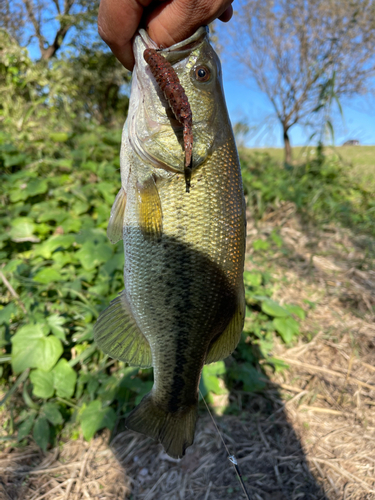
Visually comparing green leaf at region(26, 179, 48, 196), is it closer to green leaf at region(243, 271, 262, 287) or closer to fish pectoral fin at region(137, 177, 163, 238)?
green leaf at region(243, 271, 262, 287)

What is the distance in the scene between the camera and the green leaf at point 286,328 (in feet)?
9.03

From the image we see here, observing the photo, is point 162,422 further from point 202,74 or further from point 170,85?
point 202,74

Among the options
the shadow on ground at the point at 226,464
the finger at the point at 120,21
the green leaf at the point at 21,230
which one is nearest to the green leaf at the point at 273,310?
the shadow on ground at the point at 226,464

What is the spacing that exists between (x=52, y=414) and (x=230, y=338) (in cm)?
150

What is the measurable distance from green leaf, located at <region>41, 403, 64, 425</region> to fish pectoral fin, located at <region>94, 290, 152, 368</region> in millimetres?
1029

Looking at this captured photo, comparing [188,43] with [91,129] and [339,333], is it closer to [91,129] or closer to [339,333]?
[339,333]

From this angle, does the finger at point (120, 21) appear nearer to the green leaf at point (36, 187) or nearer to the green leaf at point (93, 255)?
the green leaf at point (93, 255)

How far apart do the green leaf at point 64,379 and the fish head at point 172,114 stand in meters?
1.76

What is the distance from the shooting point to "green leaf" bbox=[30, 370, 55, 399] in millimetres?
2047

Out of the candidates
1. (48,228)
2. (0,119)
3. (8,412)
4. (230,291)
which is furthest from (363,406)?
(0,119)

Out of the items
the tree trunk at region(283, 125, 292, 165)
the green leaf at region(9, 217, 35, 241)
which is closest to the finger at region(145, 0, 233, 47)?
the green leaf at region(9, 217, 35, 241)

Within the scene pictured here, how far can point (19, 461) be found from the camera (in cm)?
204

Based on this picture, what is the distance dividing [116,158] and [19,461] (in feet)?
13.8

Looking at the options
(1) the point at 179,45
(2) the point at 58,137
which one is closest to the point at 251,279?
(1) the point at 179,45
